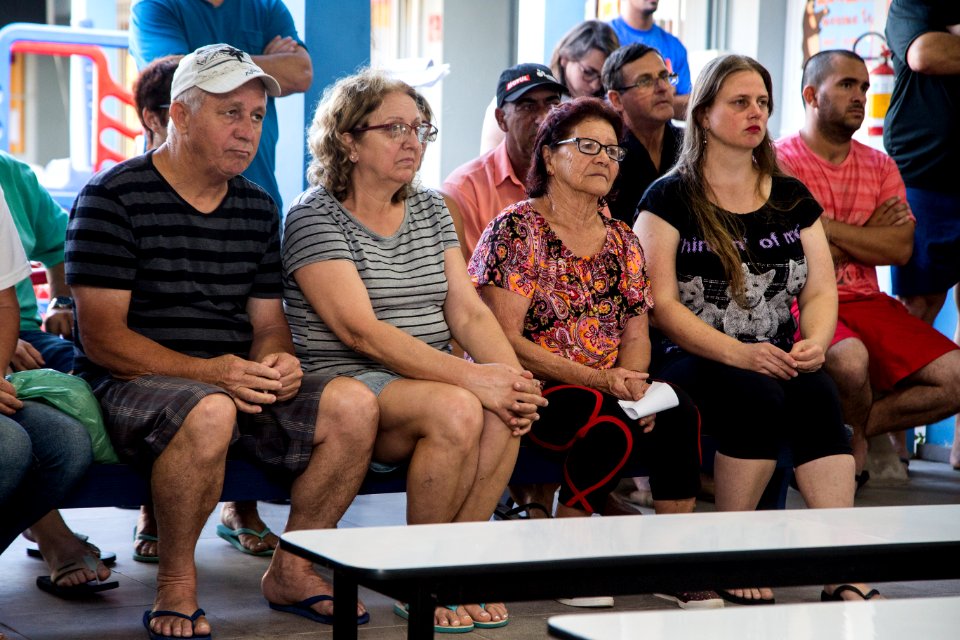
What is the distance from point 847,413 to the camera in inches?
160

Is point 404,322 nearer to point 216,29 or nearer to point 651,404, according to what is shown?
point 651,404

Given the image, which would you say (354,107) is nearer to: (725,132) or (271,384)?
(271,384)

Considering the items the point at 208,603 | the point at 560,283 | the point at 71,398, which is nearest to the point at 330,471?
the point at 208,603

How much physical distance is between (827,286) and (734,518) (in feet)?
4.64

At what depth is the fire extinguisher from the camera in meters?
5.70

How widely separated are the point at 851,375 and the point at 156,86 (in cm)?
233

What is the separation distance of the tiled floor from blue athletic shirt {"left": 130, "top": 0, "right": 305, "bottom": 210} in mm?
1155

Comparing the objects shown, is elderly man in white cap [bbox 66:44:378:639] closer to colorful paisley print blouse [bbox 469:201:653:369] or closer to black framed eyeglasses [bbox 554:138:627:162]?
colorful paisley print blouse [bbox 469:201:653:369]

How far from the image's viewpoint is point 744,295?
11.2 ft

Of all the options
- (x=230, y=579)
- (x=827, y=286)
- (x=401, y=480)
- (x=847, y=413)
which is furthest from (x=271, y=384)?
(x=847, y=413)

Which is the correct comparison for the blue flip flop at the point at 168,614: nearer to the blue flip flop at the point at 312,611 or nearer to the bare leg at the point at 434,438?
the blue flip flop at the point at 312,611

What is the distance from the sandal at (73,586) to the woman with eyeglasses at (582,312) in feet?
3.70

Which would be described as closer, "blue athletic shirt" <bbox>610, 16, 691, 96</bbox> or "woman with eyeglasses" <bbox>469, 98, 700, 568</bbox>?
"woman with eyeglasses" <bbox>469, 98, 700, 568</bbox>

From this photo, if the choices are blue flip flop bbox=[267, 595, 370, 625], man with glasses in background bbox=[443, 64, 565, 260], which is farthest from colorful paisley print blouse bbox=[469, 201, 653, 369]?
blue flip flop bbox=[267, 595, 370, 625]
